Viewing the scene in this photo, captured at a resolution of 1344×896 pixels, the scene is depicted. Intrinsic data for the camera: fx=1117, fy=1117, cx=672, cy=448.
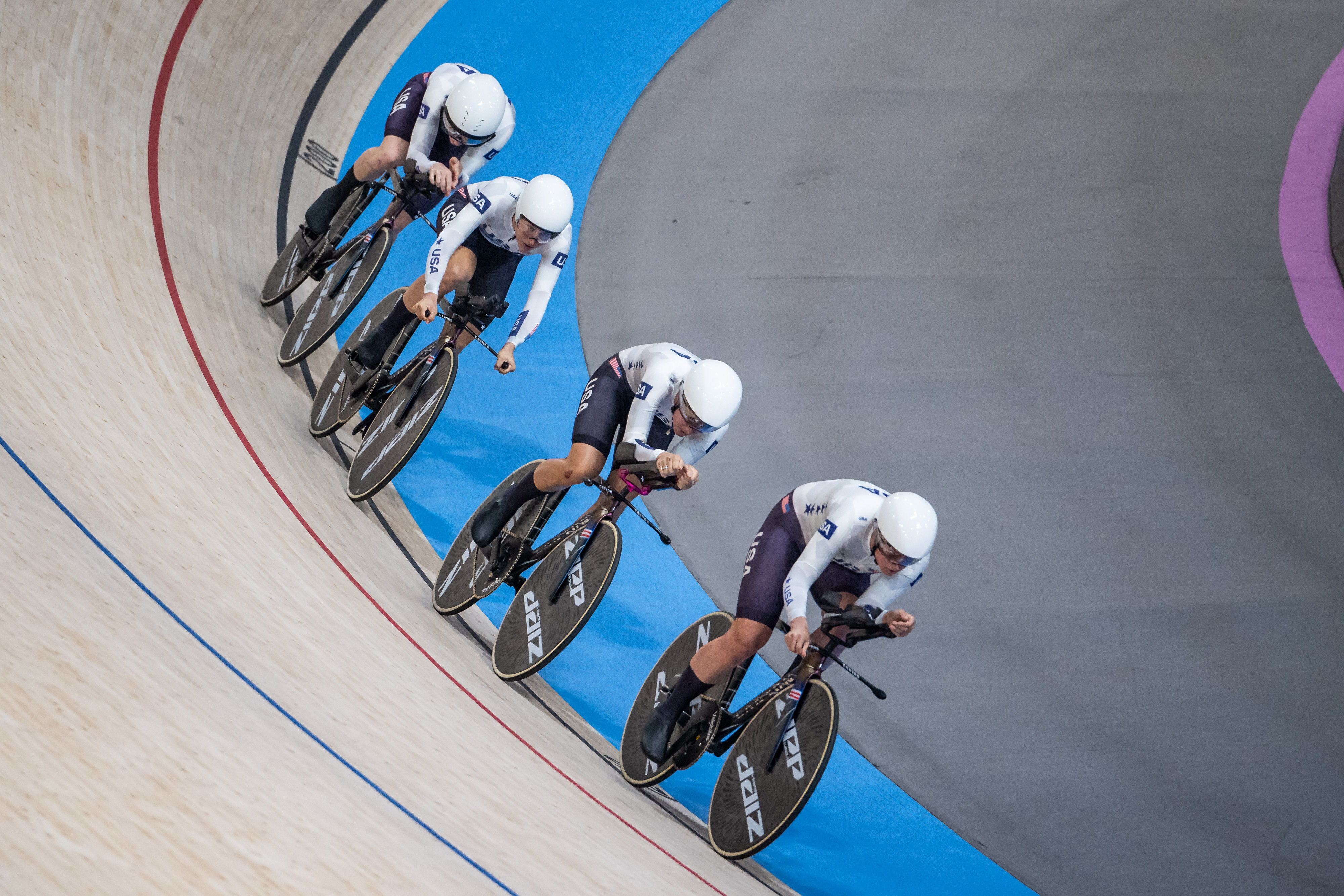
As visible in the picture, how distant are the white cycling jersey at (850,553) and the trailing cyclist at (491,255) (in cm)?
140

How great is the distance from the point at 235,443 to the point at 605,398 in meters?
1.38

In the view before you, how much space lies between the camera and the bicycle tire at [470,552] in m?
4.23

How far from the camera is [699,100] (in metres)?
8.35

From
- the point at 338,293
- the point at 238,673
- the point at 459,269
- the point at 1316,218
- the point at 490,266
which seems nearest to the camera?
the point at 238,673

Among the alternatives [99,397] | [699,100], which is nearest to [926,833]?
[99,397]

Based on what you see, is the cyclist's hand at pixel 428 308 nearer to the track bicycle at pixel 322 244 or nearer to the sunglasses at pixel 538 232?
the sunglasses at pixel 538 232

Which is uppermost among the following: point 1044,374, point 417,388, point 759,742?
point 417,388

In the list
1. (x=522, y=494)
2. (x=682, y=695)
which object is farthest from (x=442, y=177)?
(x=682, y=695)

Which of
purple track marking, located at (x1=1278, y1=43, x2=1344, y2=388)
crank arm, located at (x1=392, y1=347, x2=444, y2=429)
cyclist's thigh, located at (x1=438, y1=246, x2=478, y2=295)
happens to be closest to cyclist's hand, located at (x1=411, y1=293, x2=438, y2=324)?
crank arm, located at (x1=392, y1=347, x2=444, y2=429)

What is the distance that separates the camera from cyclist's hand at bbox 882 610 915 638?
3385 mm

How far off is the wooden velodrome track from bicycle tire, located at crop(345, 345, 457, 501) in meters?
0.14

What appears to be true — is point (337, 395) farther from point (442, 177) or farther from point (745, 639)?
point (745, 639)

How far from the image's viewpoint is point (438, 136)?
520 centimetres

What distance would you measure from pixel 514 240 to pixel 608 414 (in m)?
1.03
